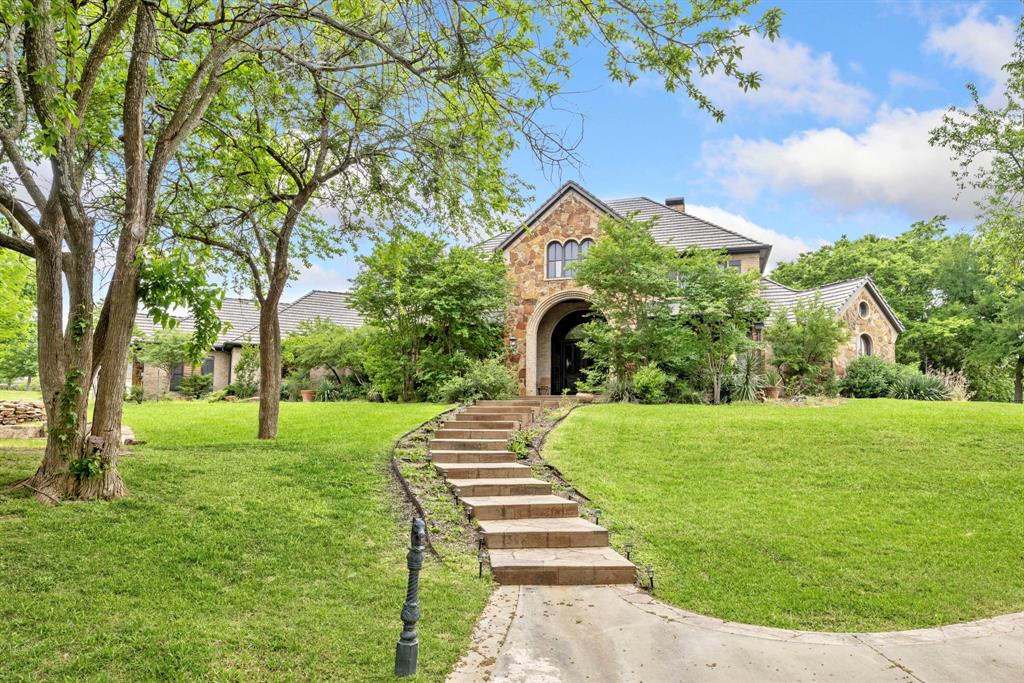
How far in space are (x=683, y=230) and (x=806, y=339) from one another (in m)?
5.79

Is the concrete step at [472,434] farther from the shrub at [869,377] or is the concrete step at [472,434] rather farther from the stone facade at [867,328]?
the stone facade at [867,328]

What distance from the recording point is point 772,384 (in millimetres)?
18578

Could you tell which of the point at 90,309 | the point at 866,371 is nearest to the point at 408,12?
the point at 90,309

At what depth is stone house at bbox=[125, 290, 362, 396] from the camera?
26344mm

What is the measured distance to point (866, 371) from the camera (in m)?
20.2

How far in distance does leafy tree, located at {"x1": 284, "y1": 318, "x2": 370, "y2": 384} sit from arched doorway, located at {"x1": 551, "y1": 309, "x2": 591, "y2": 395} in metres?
6.88

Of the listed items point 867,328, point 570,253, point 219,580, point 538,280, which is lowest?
point 219,580

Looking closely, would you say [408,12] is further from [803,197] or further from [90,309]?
[803,197]

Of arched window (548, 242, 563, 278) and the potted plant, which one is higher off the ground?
arched window (548, 242, 563, 278)

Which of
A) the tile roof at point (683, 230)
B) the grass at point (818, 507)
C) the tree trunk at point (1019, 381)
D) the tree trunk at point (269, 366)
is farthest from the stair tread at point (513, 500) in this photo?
the tree trunk at point (1019, 381)

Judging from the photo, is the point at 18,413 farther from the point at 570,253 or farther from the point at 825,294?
the point at 825,294

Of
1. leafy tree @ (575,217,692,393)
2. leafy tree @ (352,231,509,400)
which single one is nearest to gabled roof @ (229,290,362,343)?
leafy tree @ (352,231,509,400)

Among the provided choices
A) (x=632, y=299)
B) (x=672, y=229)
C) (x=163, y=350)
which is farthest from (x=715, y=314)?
(x=163, y=350)

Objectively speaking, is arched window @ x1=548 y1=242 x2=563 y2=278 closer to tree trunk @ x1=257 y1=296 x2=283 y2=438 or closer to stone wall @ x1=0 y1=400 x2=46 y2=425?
tree trunk @ x1=257 y1=296 x2=283 y2=438
